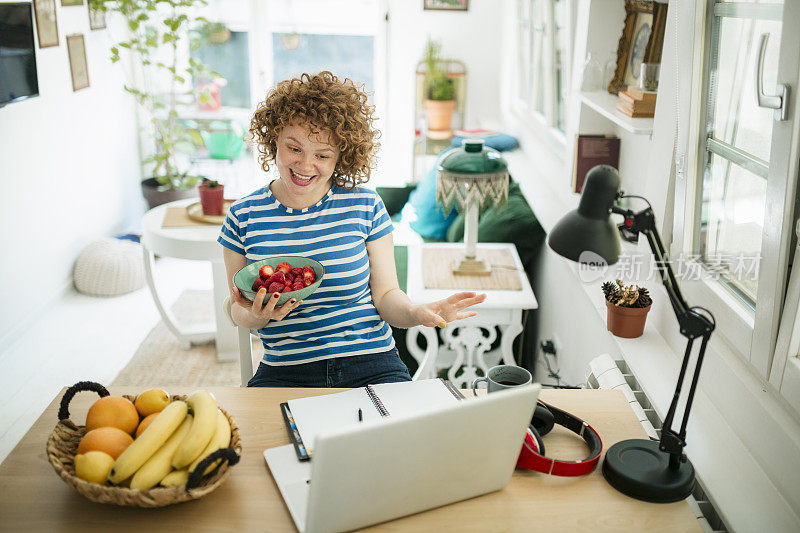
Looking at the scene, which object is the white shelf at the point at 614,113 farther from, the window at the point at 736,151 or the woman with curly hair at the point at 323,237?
the woman with curly hair at the point at 323,237

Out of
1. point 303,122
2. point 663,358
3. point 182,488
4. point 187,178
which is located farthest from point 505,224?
point 187,178

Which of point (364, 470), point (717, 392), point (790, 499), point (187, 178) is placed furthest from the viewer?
point (187, 178)

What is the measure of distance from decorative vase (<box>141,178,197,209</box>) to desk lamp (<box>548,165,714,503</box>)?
3.72 metres

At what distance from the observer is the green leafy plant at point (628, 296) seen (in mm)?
1853

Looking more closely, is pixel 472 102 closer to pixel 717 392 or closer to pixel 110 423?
pixel 717 392

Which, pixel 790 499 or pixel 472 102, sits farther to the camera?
pixel 472 102

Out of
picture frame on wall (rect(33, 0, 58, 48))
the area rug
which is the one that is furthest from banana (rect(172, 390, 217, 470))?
picture frame on wall (rect(33, 0, 58, 48))

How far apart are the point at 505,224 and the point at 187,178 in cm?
254

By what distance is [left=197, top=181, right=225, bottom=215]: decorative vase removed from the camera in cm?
307

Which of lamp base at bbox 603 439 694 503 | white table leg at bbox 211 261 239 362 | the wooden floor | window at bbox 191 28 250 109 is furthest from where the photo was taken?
window at bbox 191 28 250 109

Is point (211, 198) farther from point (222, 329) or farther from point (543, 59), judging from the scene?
point (543, 59)

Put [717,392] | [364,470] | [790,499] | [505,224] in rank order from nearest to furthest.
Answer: [364,470] < [790,499] < [717,392] < [505,224]

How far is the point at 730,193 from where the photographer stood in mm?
1591

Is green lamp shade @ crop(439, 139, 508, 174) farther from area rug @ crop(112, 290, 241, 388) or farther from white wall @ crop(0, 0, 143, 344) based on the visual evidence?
white wall @ crop(0, 0, 143, 344)
